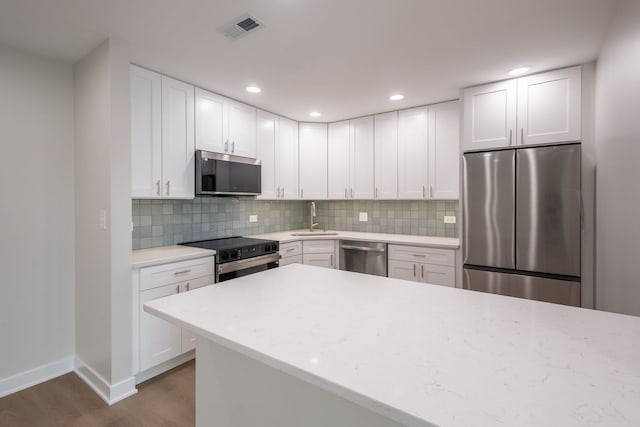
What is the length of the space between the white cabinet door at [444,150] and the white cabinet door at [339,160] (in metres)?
1.04

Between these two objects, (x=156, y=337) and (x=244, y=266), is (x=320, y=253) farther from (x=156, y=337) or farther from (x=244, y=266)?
(x=156, y=337)

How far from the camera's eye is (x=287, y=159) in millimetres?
3885

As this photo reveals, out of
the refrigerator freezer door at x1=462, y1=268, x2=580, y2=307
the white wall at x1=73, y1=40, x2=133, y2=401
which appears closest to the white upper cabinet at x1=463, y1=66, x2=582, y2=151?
the refrigerator freezer door at x1=462, y1=268, x2=580, y2=307

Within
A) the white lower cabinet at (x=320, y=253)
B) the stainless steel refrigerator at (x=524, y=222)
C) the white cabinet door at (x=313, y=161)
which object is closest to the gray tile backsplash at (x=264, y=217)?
the white cabinet door at (x=313, y=161)

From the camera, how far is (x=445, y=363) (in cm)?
78

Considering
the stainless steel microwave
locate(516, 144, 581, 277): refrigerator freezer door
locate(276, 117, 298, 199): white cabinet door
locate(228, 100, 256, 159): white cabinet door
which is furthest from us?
locate(276, 117, 298, 199): white cabinet door

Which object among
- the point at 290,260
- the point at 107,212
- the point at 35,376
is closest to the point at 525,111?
the point at 290,260

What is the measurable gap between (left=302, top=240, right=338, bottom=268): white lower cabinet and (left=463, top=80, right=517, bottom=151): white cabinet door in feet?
5.89

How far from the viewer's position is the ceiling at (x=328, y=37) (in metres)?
1.72

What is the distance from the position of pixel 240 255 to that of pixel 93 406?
4.67ft

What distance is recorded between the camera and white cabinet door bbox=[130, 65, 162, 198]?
2.40m

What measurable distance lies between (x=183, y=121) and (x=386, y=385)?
2.71m

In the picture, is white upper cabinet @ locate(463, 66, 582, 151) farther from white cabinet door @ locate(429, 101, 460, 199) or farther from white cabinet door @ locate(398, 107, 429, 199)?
white cabinet door @ locate(398, 107, 429, 199)

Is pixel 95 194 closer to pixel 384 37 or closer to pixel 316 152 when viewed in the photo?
pixel 384 37
